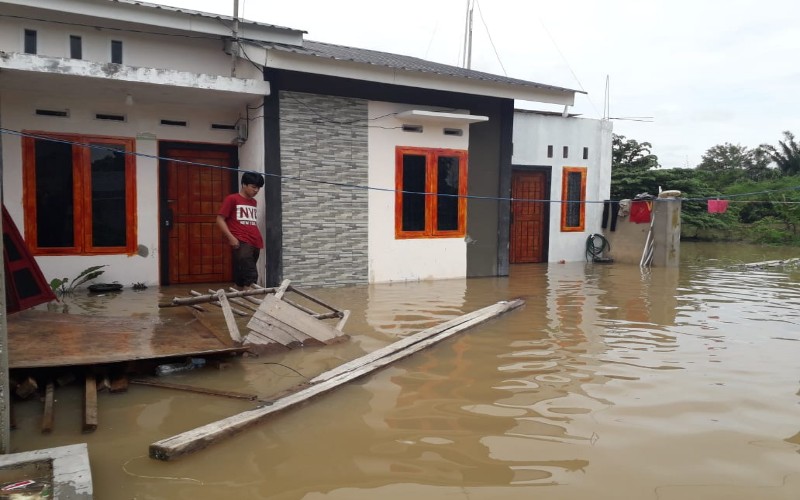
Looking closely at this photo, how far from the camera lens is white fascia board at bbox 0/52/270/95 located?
6.90 m

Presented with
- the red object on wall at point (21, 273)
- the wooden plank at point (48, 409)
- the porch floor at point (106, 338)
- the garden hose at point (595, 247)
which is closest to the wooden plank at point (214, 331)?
the porch floor at point (106, 338)

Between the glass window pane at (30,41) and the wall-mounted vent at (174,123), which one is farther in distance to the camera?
the wall-mounted vent at (174,123)

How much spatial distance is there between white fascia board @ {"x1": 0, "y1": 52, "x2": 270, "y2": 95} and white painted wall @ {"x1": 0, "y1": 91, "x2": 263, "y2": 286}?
0.67 meters

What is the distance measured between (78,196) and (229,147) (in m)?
2.34

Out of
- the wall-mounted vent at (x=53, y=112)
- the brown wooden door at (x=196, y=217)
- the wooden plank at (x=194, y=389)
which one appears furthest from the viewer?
the brown wooden door at (x=196, y=217)

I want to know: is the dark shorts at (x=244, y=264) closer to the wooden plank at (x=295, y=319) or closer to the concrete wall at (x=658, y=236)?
the wooden plank at (x=295, y=319)

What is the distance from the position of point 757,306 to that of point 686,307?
103 cm

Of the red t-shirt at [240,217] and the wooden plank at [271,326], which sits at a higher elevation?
the red t-shirt at [240,217]

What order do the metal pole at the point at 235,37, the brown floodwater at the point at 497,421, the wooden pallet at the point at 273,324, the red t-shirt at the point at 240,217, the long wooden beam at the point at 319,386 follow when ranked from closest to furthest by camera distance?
the brown floodwater at the point at 497,421, the long wooden beam at the point at 319,386, the wooden pallet at the point at 273,324, the red t-shirt at the point at 240,217, the metal pole at the point at 235,37

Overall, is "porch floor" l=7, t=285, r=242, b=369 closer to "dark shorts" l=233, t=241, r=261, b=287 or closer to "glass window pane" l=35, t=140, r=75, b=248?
"dark shorts" l=233, t=241, r=261, b=287

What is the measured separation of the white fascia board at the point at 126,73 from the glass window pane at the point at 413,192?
2804 millimetres

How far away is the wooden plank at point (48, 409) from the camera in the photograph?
3.59m

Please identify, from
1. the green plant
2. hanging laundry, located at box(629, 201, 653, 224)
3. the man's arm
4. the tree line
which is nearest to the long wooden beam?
the man's arm

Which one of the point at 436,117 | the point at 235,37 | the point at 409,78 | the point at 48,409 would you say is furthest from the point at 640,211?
the point at 48,409
